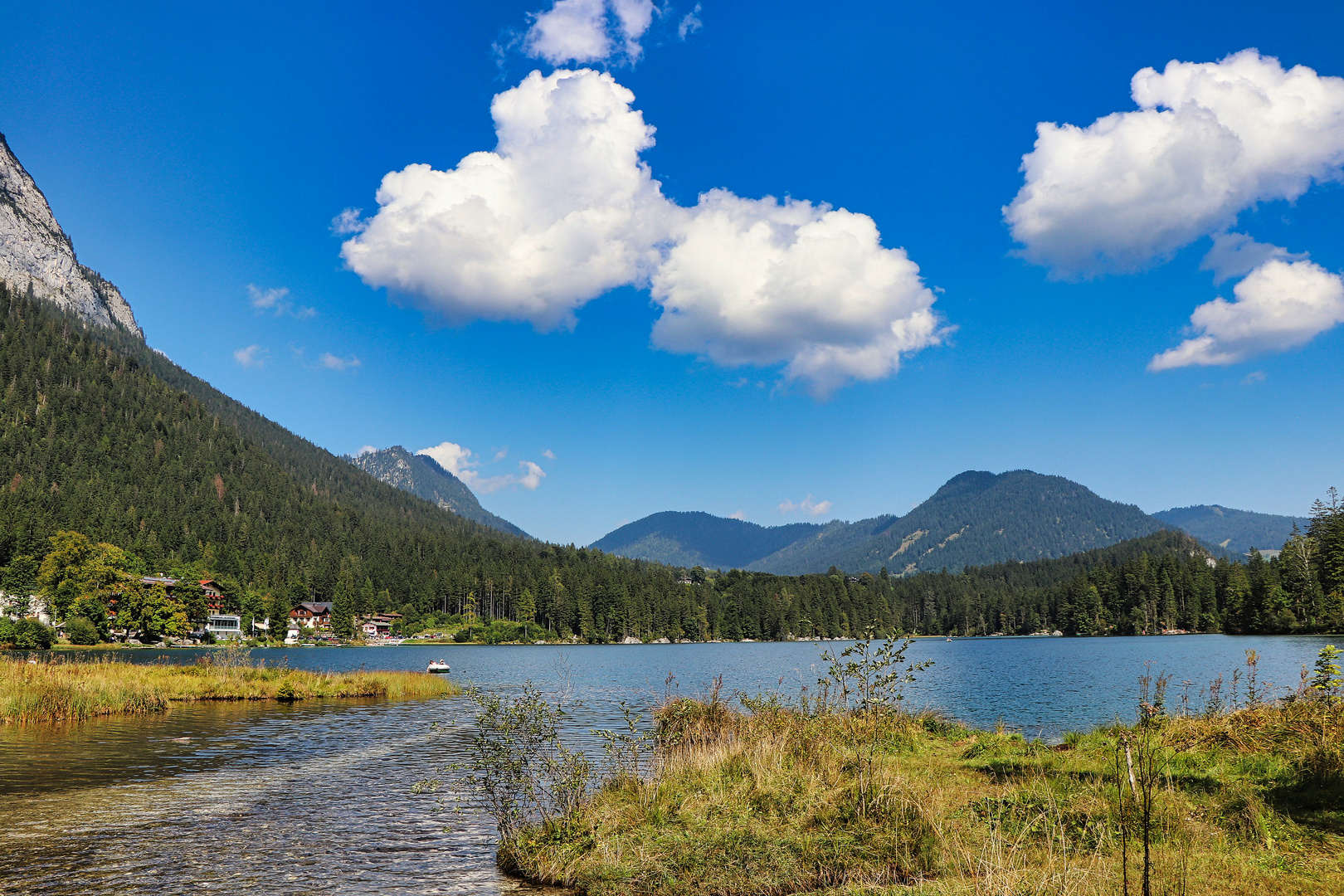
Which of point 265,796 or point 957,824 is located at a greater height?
point 957,824

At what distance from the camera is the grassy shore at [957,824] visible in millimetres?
10234

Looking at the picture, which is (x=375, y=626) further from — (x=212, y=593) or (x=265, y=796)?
(x=265, y=796)

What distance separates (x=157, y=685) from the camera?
4097cm

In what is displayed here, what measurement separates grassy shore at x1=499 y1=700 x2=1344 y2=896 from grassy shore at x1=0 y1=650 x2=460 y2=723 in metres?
31.4

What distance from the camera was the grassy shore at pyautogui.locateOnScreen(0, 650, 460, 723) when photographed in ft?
108

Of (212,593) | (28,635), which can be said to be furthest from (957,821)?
(212,593)

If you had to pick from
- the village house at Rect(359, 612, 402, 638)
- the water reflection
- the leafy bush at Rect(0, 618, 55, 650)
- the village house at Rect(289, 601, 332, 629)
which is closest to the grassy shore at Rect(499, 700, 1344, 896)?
the water reflection

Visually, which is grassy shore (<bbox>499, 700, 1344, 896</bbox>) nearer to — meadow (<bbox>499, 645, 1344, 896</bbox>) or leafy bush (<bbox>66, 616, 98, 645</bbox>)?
meadow (<bbox>499, 645, 1344, 896</bbox>)

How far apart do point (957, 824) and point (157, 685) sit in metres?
44.5

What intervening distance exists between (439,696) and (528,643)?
13756cm

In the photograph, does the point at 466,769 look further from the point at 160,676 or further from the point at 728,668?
the point at 728,668

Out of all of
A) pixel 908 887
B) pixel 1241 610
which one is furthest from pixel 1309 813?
pixel 1241 610

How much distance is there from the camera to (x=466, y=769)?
23.9 m

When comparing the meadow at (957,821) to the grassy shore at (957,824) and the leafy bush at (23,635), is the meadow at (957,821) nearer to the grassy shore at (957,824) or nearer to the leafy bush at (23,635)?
the grassy shore at (957,824)
